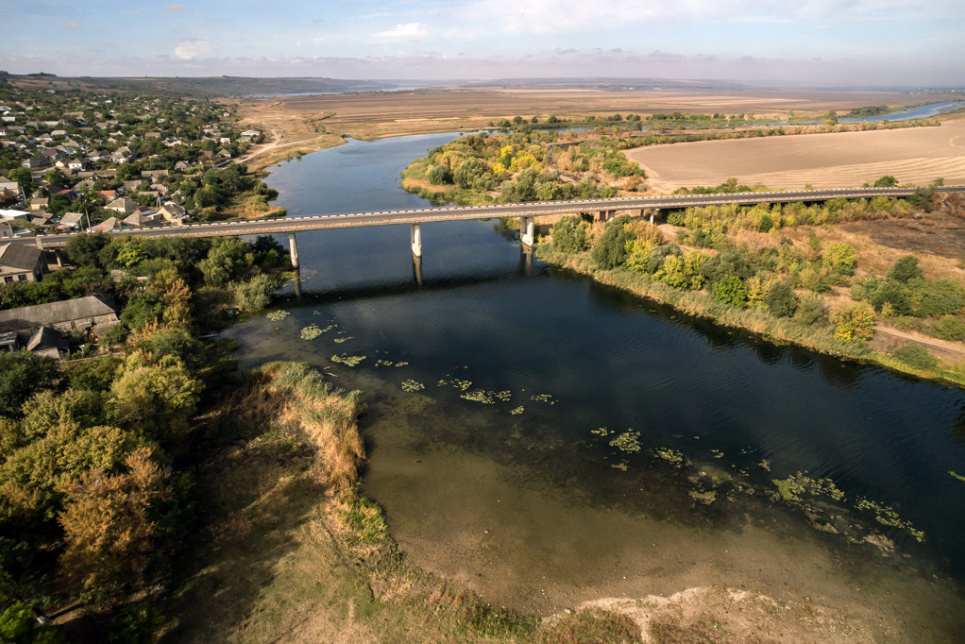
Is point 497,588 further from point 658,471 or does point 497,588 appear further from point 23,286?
point 23,286

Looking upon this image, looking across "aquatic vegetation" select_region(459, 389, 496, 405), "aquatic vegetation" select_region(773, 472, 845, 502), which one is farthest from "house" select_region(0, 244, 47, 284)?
"aquatic vegetation" select_region(773, 472, 845, 502)

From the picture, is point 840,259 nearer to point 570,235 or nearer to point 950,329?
point 950,329

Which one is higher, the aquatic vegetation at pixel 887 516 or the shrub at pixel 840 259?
the shrub at pixel 840 259

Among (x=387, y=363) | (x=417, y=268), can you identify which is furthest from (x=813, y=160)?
(x=387, y=363)

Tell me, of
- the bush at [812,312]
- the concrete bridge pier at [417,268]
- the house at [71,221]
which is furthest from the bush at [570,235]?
the house at [71,221]

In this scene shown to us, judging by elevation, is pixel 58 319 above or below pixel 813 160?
below

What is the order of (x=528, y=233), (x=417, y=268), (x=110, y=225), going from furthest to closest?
(x=528, y=233) < (x=110, y=225) < (x=417, y=268)

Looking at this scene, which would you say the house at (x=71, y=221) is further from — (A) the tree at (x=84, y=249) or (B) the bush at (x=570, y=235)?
(B) the bush at (x=570, y=235)
